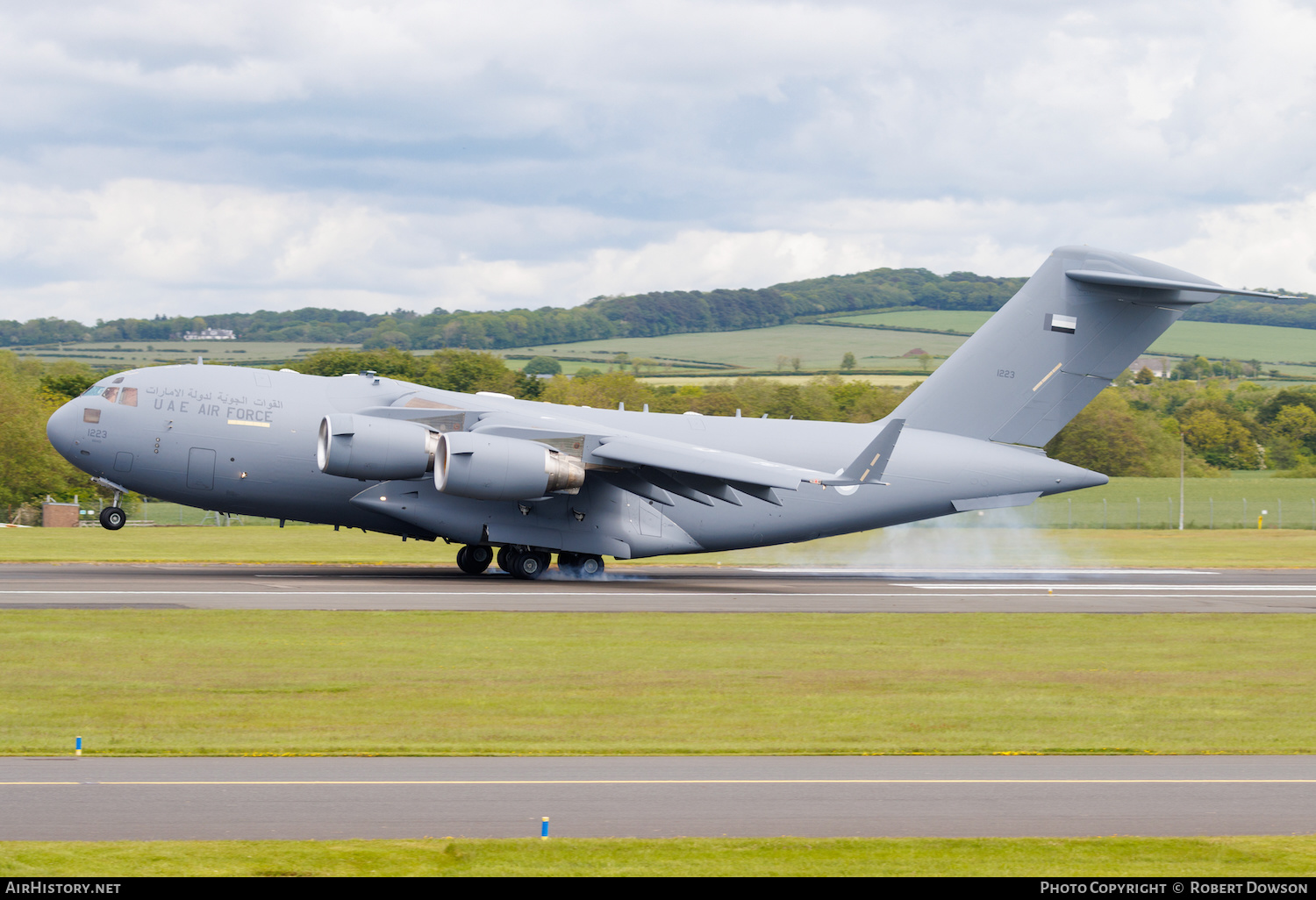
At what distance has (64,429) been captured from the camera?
2672 centimetres

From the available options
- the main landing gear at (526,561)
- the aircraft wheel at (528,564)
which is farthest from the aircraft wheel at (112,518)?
the aircraft wheel at (528,564)

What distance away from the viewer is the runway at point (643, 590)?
2280 cm

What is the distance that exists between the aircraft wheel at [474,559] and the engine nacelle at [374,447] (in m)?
3.85

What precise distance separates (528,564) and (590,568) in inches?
57.3

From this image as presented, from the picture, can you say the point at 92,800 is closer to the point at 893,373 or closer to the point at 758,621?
the point at 758,621

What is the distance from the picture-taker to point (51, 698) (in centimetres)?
1333

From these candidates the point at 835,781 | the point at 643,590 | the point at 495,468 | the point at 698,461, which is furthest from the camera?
the point at 643,590

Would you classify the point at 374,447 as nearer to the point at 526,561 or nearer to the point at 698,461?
the point at 526,561

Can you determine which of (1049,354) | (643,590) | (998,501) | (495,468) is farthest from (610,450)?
(1049,354)

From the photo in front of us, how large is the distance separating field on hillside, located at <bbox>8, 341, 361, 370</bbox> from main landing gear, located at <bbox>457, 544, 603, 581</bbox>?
106 metres

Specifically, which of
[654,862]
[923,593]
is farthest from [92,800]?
[923,593]

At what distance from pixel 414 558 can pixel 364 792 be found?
26.6m

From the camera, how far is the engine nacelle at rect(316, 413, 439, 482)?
2544 centimetres

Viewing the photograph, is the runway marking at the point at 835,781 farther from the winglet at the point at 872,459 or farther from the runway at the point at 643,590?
the winglet at the point at 872,459
